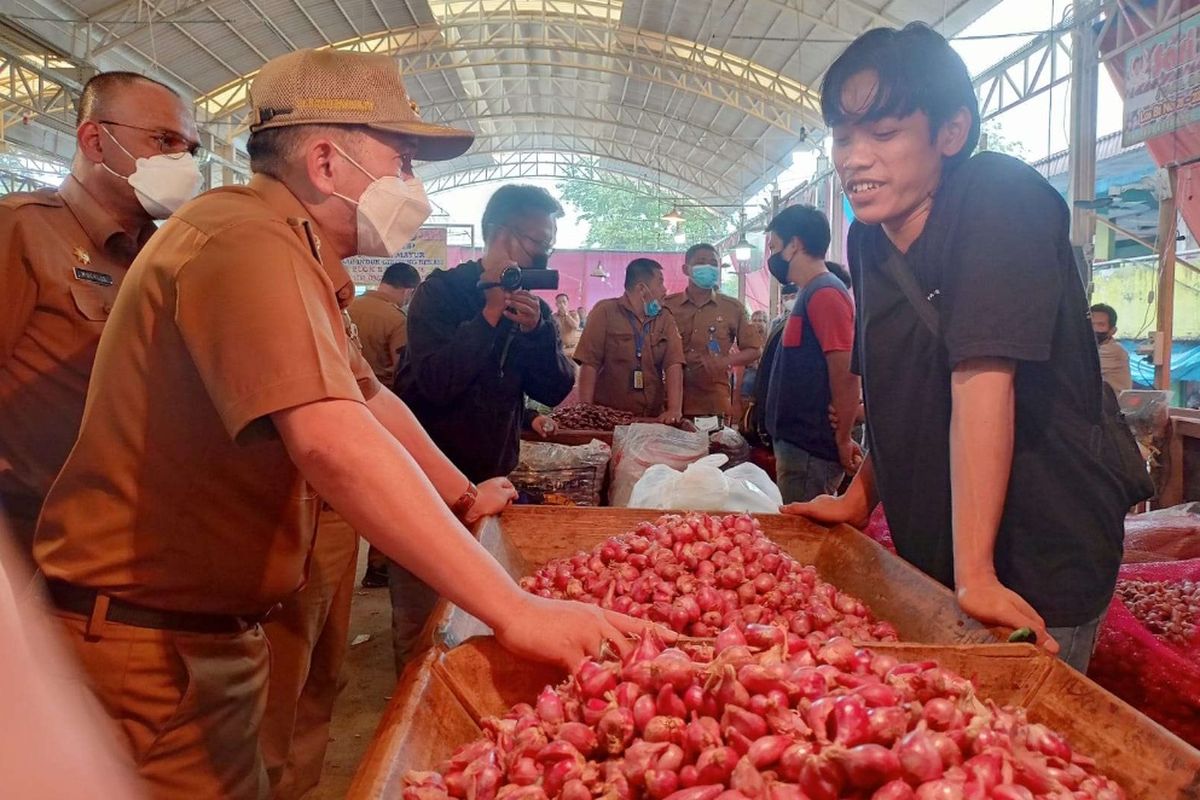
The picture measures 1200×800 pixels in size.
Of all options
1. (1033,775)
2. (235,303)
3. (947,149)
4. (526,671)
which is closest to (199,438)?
(235,303)

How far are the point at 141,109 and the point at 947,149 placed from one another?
240 centimetres

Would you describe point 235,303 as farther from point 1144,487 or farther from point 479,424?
point 479,424

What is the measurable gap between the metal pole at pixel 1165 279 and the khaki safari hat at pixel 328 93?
6.77 meters

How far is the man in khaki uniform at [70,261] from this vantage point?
2.28 metres

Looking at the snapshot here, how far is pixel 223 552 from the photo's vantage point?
1.51 meters

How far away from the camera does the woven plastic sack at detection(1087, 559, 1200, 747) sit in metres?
1.83

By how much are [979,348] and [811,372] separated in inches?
92.6

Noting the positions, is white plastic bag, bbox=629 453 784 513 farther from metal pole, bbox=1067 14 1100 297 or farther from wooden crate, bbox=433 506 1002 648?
metal pole, bbox=1067 14 1100 297

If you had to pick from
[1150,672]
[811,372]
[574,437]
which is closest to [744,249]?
[574,437]

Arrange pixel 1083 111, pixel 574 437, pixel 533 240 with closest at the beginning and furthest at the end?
1. pixel 533 240
2. pixel 574 437
3. pixel 1083 111

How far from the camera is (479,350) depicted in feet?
9.82

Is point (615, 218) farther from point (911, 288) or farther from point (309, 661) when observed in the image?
point (911, 288)

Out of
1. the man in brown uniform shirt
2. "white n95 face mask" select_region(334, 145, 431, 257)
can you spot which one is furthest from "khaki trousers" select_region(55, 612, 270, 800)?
the man in brown uniform shirt

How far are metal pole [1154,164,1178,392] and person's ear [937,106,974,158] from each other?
5.98m
